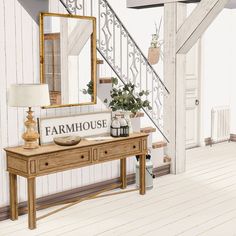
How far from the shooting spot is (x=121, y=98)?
517 centimetres

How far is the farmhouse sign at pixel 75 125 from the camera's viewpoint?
4.64m

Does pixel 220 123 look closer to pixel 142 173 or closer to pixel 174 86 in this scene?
pixel 174 86

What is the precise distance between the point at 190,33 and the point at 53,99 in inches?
82.1

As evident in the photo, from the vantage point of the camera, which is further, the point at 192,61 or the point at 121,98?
the point at 192,61

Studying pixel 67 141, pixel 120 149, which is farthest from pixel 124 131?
pixel 67 141

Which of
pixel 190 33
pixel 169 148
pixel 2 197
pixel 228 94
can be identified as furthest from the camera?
pixel 228 94

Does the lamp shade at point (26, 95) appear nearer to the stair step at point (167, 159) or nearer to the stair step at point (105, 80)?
the stair step at point (105, 80)

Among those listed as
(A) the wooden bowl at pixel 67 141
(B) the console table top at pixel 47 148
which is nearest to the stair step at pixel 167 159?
(B) the console table top at pixel 47 148

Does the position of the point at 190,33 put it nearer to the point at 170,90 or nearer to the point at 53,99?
the point at 170,90

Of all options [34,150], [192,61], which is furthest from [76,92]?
[192,61]

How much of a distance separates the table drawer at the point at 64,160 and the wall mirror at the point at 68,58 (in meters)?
0.60

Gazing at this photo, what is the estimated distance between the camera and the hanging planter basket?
6.95m

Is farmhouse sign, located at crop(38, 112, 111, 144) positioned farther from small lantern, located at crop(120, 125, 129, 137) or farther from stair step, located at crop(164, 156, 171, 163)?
stair step, located at crop(164, 156, 171, 163)

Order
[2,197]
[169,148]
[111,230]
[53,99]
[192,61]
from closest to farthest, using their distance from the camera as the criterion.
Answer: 1. [111,230]
2. [2,197]
3. [53,99]
4. [169,148]
5. [192,61]
